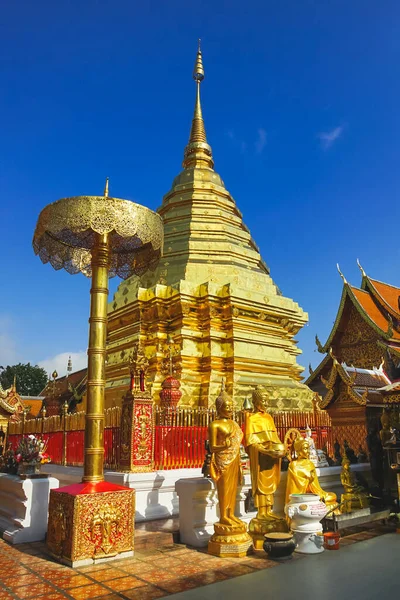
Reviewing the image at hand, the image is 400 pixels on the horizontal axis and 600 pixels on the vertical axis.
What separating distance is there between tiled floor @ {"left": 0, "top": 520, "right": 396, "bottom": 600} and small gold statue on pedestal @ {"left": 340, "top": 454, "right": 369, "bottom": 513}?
54.7 inches

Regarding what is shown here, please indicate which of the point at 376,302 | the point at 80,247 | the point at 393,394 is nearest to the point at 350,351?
the point at 376,302

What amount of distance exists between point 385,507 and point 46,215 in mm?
5833

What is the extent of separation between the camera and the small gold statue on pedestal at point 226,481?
15.4 feet

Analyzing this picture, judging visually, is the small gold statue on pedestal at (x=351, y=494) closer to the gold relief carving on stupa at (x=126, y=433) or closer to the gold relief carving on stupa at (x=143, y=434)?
the gold relief carving on stupa at (x=143, y=434)

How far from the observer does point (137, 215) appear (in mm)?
5176

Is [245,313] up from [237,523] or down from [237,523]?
up

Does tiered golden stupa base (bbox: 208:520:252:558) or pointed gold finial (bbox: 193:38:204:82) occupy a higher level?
pointed gold finial (bbox: 193:38:204:82)

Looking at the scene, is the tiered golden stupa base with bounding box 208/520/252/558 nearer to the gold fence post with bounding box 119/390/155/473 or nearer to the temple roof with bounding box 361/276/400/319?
the gold fence post with bounding box 119/390/155/473

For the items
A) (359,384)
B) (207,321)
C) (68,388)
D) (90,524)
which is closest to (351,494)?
(359,384)

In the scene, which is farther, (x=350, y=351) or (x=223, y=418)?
(x=350, y=351)

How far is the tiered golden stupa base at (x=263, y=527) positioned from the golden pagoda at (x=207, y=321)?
234 inches

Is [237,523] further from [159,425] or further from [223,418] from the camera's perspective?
[159,425]

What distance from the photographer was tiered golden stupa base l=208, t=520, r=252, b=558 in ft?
15.2

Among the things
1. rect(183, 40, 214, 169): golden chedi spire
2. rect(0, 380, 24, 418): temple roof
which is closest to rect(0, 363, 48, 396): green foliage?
rect(0, 380, 24, 418): temple roof
